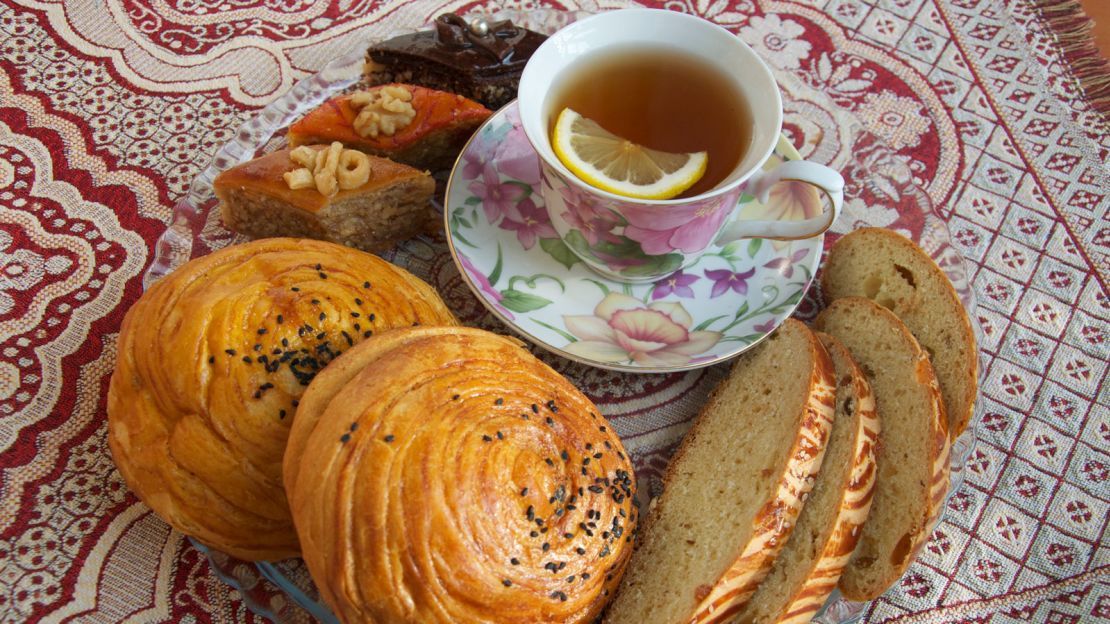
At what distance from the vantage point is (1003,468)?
3.00 metres

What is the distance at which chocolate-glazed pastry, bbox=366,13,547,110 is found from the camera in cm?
341

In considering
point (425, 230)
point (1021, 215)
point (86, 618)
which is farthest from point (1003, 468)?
point (86, 618)

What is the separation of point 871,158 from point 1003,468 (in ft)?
4.35

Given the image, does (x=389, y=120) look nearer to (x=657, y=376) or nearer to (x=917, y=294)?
(x=657, y=376)

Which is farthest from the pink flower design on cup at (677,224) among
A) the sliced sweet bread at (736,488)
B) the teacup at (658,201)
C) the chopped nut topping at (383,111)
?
the chopped nut topping at (383,111)

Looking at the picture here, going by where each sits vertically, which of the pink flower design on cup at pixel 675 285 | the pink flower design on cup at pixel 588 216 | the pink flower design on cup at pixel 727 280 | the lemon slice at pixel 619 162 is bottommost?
the pink flower design on cup at pixel 727 280

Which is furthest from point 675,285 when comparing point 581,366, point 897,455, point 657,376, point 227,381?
point 227,381

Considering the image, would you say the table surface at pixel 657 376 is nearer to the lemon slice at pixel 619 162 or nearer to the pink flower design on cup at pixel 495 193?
the pink flower design on cup at pixel 495 193

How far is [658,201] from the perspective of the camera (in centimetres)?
258

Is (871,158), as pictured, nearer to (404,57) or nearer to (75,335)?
(404,57)

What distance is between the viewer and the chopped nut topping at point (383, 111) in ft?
10.5

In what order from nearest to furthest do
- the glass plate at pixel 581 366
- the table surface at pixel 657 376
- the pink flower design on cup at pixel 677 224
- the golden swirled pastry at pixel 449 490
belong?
the golden swirled pastry at pixel 449 490 → the pink flower design on cup at pixel 677 224 → the table surface at pixel 657 376 → the glass plate at pixel 581 366

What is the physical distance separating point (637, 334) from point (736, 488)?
0.63 meters

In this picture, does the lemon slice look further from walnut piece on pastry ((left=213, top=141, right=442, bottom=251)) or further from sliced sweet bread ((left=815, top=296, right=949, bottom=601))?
sliced sweet bread ((left=815, top=296, right=949, bottom=601))
